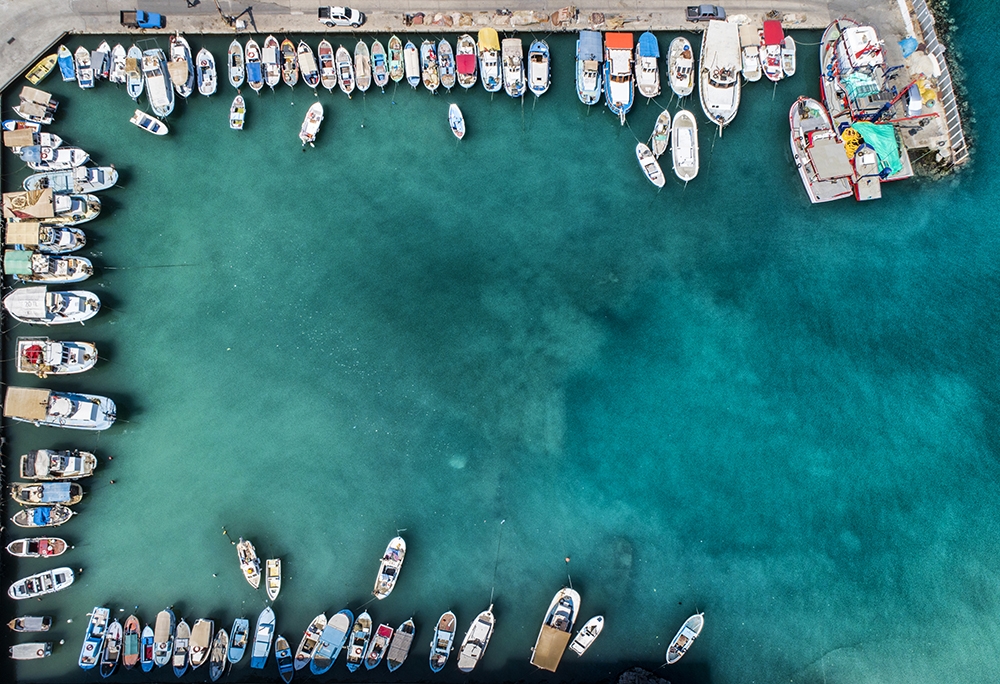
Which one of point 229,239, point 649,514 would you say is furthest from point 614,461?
point 229,239

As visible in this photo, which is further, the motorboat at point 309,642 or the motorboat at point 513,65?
the motorboat at point 513,65

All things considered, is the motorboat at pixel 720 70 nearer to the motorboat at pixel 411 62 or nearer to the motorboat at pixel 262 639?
the motorboat at pixel 411 62

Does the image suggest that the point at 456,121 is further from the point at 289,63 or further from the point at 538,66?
the point at 289,63

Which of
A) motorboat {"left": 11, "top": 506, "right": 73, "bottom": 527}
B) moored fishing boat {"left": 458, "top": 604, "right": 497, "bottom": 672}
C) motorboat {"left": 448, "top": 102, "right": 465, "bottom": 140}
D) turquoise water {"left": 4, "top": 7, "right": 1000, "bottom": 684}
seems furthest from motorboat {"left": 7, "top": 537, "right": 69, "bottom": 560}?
motorboat {"left": 448, "top": 102, "right": 465, "bottom": 140}

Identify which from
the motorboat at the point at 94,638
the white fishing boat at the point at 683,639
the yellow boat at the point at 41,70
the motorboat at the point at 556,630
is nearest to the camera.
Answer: the motorboat at the point at 94,638

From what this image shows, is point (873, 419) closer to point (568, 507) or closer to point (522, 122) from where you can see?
point (568, 507)

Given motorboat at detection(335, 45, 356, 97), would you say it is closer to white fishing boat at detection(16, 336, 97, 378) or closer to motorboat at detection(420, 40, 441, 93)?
motorboat at detection(420, 40, 441, 93)

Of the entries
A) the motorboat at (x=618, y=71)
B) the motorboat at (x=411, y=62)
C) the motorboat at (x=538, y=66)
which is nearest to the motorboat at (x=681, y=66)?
the motorboat at (x=618, y=71)
